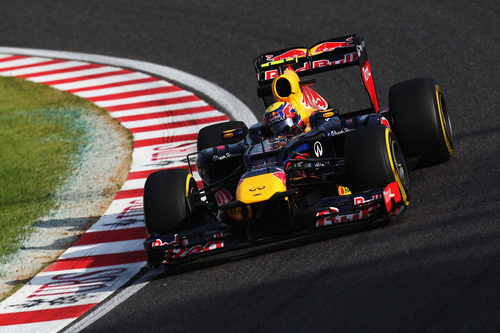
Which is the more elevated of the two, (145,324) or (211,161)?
(211,161)

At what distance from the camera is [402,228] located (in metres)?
6.97

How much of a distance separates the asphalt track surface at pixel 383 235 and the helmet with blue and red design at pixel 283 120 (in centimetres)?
122

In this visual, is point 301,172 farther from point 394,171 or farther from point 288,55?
point 288,55

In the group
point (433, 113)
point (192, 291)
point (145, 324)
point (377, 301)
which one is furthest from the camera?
point (433, 113)

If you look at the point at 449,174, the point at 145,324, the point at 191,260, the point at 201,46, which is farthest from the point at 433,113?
the point at 201,46

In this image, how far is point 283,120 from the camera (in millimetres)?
8023

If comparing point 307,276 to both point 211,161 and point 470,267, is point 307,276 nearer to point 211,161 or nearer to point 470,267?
point 470,267

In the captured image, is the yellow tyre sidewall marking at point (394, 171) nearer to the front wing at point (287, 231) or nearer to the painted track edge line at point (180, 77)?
the front wing at point (287, 231)

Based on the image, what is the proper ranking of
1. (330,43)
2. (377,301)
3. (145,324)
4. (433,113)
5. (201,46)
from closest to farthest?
(377,301)
(145,324)
(433,113)
(330,43)
(201,46)

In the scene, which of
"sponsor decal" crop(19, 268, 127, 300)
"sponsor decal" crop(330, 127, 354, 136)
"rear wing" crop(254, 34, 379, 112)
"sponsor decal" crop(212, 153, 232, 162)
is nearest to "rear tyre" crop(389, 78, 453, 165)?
"sponsor decal" crop(330, 127, 354, 136)

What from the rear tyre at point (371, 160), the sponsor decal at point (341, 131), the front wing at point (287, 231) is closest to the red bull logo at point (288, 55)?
the sponsor decal at point (341, 131)

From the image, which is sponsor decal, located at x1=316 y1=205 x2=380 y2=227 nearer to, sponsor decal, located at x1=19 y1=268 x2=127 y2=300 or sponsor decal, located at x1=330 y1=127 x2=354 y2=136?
sponsor decal, located at x1=330 y1=127 x2=354 y2=136

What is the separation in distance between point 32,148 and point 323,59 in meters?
5.00

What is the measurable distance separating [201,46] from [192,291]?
8.77 m
